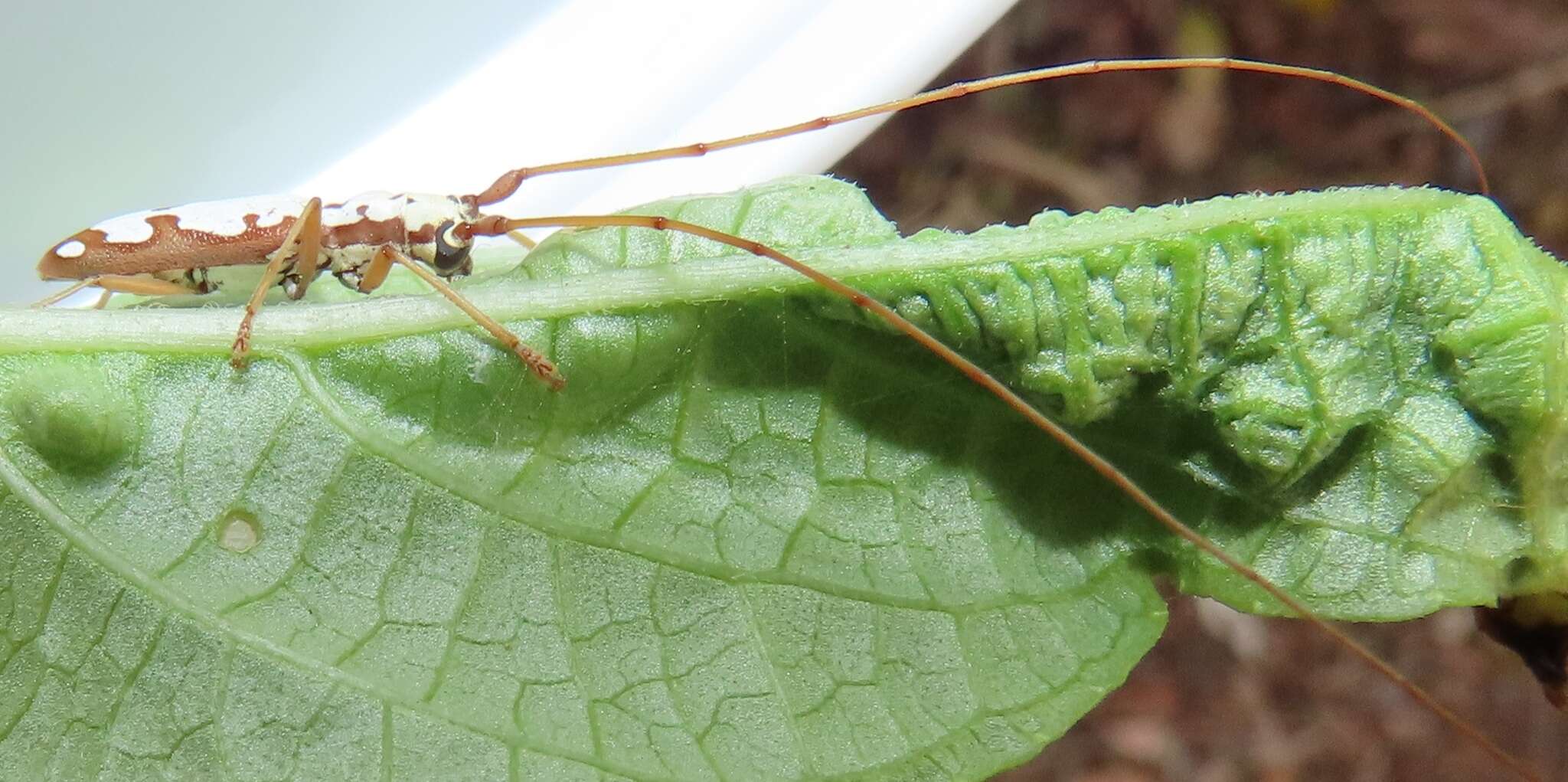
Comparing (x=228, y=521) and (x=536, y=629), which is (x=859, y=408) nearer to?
(x=536, y=629)

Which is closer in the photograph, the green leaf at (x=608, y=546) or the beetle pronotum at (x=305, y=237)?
the green leaf at (x=608, y=546)

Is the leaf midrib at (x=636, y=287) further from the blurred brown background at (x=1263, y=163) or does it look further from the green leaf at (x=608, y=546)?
the blurred brown background at (x=1263, y=163)

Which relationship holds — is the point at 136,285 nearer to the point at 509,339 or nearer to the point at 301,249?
the point at 301,249

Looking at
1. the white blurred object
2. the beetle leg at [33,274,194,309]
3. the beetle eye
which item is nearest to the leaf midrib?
the beetle eye

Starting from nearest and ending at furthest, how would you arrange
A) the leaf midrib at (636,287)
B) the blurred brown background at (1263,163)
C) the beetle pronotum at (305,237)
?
the leaf midrib at (636,287) → the beetle pronotum at (305,237) → the blurred brown background at (1263,163)

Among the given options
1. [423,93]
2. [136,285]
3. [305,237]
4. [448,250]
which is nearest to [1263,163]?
[423,93]

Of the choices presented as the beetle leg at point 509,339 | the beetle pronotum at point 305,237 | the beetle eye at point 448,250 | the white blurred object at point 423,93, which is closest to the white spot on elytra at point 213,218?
the beetle pronotum at point 305,237
